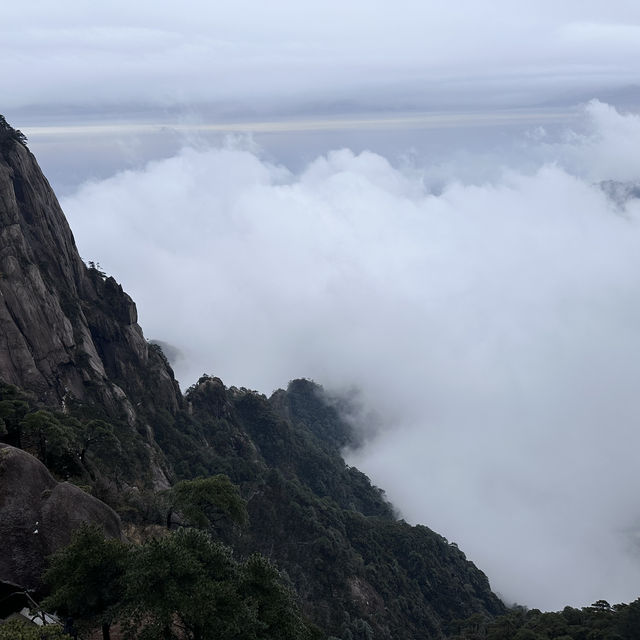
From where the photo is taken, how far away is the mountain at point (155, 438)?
80.7 m

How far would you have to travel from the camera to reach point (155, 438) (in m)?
101

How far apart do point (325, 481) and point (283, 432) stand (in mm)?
16142

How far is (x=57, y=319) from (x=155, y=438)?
26.2m

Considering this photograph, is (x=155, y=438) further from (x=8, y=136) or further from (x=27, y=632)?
(x=27, y=632)

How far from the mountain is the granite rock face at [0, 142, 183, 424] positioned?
20cm

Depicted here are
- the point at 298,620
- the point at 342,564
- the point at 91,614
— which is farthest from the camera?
the point at 342,564

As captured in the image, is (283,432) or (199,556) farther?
(283,432)

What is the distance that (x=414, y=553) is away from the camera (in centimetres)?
11794

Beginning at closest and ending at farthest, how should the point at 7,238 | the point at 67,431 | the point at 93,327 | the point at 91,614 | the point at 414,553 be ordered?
1. the point at 91,614
2. the point at 67,431
3. the point at 7,238
4. the point at 93,327
5. the point at 414,553

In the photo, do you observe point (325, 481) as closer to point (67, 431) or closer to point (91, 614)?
point (67, 431)

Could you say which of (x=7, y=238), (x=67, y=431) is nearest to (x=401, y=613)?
(x=67, y=431)

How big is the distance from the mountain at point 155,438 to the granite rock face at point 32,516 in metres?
18.0

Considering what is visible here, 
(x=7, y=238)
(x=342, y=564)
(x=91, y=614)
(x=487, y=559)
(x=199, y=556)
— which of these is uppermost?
(x=7, y=238)

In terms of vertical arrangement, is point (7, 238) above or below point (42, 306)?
above
